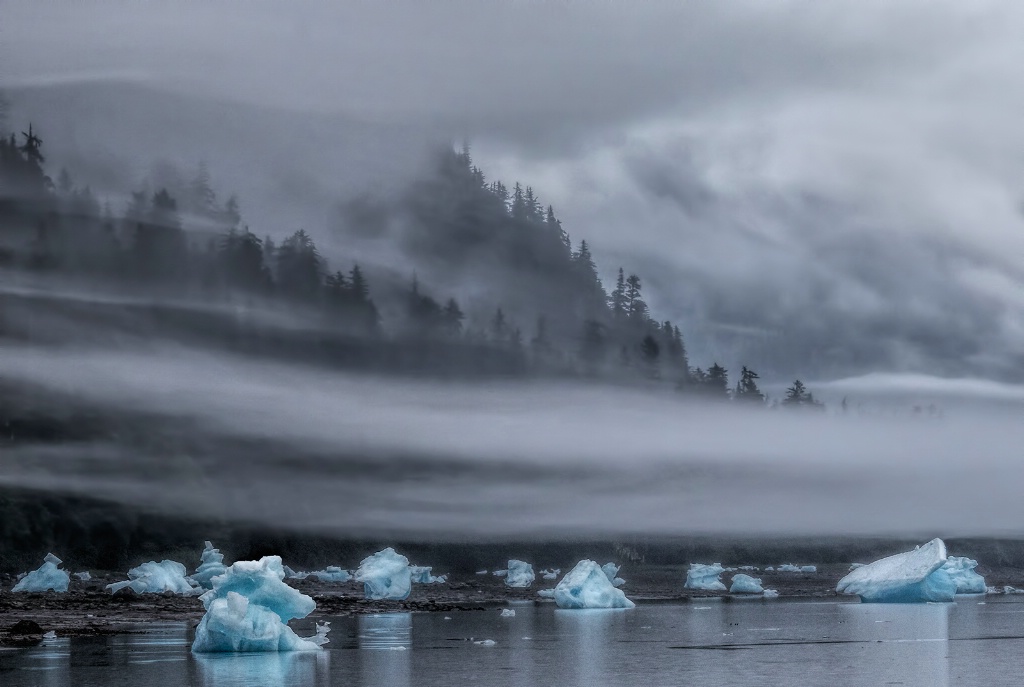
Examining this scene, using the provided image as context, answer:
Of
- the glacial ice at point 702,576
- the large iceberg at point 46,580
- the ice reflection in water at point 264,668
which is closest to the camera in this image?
the ice reflection in water at point 264,668

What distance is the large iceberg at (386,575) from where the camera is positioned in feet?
288

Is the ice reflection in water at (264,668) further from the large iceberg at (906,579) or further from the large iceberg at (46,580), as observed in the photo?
the large iceberg at (46,580)

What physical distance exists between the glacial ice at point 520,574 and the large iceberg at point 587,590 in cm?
5330

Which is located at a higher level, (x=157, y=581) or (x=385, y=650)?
(x=385, y=650)

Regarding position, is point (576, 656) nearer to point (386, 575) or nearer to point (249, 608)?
point (249, 608)

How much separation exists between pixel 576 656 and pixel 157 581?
206 ft

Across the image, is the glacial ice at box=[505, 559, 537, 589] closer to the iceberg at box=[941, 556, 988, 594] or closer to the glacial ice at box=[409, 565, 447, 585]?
the glacial ice at box=[409, 565, 447, 585]

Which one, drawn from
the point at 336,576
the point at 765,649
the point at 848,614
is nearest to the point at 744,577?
the point at 848,614

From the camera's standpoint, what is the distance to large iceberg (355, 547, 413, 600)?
87.8 metres

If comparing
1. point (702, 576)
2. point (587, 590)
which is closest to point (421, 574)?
point (702, 576)

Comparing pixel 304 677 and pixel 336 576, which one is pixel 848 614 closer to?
pixel 304 677

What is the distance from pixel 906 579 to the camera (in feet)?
263

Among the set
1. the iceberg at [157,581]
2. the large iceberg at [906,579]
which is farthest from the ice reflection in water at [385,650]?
the large iceberg at [906,579]

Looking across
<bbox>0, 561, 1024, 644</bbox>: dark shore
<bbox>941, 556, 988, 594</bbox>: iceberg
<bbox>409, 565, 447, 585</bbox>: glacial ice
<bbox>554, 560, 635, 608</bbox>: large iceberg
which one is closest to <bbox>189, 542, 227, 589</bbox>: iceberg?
<bbox>0, 561, 1024, 644</bbox>: dark shore
